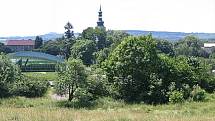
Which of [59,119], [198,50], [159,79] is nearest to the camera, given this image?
[59,119]

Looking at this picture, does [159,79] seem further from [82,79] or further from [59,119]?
[59,119]

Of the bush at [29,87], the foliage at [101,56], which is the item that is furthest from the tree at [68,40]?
the bush at [29,87]

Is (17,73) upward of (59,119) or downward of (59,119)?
downward

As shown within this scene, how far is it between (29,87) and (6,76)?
2.58 metres

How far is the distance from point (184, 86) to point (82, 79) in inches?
403

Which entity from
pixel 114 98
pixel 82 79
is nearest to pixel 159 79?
pixel 114 98

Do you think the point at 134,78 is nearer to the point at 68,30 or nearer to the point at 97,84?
the point at 97,84

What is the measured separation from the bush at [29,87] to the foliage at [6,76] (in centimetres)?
64

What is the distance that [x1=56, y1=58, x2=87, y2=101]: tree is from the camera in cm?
4034

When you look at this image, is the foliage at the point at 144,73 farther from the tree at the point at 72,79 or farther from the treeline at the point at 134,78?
the tree at the point at 72,79

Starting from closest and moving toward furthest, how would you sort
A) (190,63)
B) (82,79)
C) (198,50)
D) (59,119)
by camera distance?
1. (59,119)
2. (82,79)
3. (190,63)
4. (198,50)

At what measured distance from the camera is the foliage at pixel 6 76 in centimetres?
4231

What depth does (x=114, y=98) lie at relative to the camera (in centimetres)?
4325

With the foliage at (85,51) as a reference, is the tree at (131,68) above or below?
above
